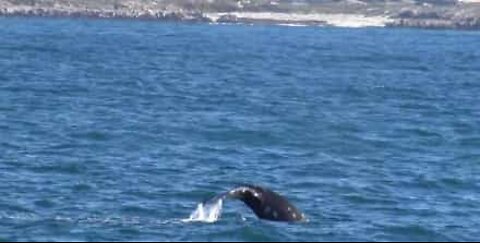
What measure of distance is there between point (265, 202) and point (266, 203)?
4 cm

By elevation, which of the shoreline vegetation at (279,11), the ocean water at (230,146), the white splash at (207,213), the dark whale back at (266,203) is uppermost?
the dark whale back at (266,203)

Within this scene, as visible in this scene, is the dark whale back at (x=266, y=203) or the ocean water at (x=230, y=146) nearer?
the dark whale back at (x=266, y=203)

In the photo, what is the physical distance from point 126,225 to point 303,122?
22.1 meters

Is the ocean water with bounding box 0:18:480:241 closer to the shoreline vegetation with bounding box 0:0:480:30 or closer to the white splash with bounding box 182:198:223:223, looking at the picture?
the white splash with bounding box 182:198:223:223

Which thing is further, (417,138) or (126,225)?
(417,138)

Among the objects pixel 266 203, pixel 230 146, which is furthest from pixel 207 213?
pixel 230 146

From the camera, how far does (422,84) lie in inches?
2726

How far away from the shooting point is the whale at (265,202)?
2267cm

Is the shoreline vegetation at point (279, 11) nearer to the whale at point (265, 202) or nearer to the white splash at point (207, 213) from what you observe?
the white splash at point (207, 213)

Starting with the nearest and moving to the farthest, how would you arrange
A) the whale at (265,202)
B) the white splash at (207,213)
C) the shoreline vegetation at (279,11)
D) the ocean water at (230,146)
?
1. the whale at (265,202)
2. the white splash at (207,213)
3. the ocean water at (230,146)
4. the shoreline vegetation at (279,11)

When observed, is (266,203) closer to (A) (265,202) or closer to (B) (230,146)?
(A) (265,202)

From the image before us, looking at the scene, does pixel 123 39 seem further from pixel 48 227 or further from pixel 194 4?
pixel 48 227

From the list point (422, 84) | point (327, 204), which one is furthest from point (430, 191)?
point (422, 84)

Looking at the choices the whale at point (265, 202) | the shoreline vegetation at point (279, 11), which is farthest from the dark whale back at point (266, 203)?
the shoreline vegetation at point (279, 11)
